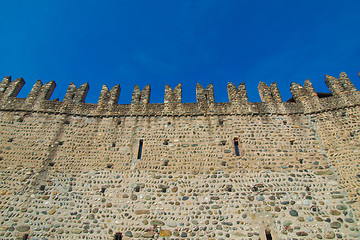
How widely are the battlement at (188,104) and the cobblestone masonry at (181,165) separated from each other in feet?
0.14

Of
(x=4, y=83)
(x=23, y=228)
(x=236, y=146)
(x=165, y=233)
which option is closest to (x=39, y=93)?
(x=4, y=83)

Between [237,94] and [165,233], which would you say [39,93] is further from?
[237,94]

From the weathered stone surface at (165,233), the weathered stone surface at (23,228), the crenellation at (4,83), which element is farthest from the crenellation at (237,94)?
the crenellation at (4,83)

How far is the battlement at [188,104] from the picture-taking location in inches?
321

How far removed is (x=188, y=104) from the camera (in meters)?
8.52

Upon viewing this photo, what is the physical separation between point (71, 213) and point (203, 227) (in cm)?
396

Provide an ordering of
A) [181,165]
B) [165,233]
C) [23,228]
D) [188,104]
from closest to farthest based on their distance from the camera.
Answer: [165,233]
[23,228]
[181,165]
[188,104]

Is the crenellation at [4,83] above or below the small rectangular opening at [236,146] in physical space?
above

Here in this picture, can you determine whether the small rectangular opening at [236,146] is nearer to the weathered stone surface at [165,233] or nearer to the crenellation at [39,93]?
the weathered stone surface at [165,233]

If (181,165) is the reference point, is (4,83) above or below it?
above

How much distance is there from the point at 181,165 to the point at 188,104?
8.82 feet

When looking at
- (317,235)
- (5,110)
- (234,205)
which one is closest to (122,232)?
(234,205)

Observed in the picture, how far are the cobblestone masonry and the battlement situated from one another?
42 millimetres

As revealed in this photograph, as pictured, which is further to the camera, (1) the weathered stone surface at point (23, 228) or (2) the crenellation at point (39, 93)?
(2) the crenellation at point (39, 93)
